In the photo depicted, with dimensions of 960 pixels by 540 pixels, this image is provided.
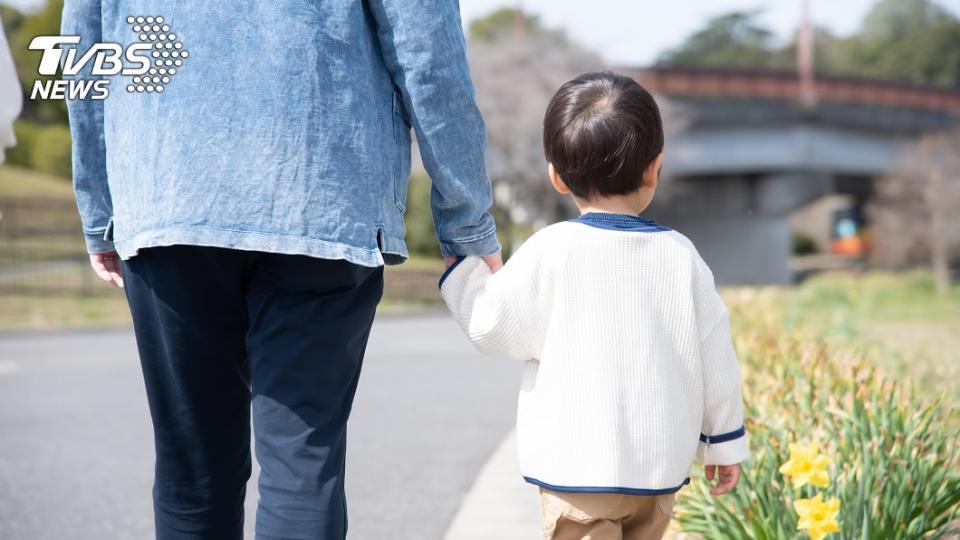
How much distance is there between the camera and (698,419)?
80.7 inches

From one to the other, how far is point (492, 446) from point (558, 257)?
10.7ft

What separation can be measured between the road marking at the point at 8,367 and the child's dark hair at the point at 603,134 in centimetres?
773

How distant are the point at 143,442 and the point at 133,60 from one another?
3607 mm

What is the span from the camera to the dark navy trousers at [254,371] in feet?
6.14

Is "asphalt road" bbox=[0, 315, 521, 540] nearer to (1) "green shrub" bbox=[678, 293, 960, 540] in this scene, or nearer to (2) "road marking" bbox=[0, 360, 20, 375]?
(2) "road marking" bbox=[0, 360, 20, 375]

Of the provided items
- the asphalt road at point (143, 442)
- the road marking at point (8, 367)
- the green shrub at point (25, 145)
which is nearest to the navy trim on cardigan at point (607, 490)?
the asphalt road at point (143, 442)

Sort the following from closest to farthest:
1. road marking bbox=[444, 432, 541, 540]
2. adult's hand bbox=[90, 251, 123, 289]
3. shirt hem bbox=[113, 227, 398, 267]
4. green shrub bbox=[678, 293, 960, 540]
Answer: shirt hem bbox=[113, 227, 398, 267]
adult's hand bbox=[90, 251, 123, 289]
green shrub bbox=[678, 293, 960, 540]
road marking bbox=[444, 432, 541, 540]

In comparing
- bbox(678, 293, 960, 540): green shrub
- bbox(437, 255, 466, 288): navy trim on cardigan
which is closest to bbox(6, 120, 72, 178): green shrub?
bbox(678, 293, 960, 540): green shrub

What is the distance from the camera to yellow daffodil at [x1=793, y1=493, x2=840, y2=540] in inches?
79.5

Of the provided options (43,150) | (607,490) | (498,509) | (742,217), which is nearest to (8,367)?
(498,509)

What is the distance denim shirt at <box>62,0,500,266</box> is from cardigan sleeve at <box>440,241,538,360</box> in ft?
0.57

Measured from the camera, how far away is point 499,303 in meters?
2.00

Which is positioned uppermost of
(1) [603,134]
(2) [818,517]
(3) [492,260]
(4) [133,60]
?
(4) [133,60]

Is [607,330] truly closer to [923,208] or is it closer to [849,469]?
[849,469]
